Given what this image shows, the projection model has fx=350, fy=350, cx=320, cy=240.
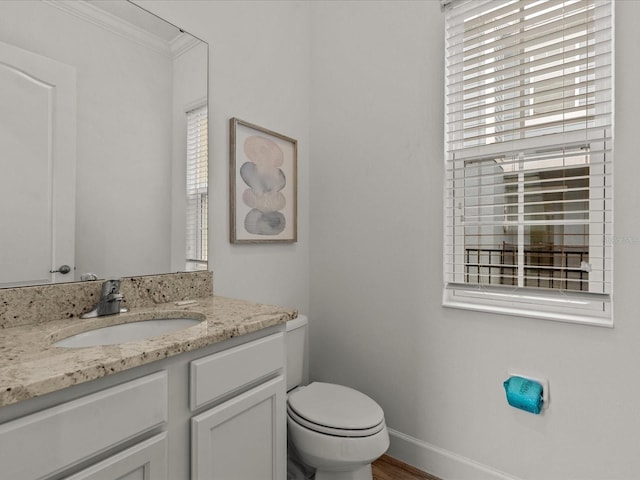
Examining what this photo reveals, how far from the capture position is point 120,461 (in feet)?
2.54

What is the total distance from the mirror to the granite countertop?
0.20 m

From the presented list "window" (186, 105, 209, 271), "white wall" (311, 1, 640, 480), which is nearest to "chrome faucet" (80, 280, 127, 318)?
"window" (186, 105, 209, 271)

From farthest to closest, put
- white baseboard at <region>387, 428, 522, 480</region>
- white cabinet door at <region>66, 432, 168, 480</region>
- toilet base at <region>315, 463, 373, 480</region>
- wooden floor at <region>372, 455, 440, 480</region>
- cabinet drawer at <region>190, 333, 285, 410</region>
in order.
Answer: wooden floor at <region>372, 455, 440, 480</region> → white baseboard at <region>387, 428, 522, 480</region> → toilet base at <region>315, 463, 373, 480</region> → cabinet drawer at <region>190, 333, 285, 410</region> → white cabinet door at <region>66, 432, 168, 480</region>

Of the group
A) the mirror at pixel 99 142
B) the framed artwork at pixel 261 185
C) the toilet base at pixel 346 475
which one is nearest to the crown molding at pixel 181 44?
the mirror at pixel 99 142

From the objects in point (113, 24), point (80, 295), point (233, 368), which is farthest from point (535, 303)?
point (113, 24)

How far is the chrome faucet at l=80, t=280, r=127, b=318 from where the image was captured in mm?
1164

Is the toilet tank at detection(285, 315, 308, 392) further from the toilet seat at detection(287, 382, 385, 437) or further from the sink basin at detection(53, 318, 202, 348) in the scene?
the sink basin at detection(53, 318, 202, 348)

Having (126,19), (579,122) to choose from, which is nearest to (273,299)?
(126,19)

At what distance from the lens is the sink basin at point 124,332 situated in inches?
41.3

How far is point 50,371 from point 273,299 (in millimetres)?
1282

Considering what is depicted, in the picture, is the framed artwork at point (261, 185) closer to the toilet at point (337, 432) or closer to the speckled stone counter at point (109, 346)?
the speckled stone counter at point (109, 346)

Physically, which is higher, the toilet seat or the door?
the door

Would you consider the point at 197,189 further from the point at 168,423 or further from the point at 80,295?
the point at 168,423

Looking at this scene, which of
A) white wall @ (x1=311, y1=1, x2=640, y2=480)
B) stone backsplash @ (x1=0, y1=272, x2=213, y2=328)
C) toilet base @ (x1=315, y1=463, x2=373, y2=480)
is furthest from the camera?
toilet base @ (x1=315, y1=463, x2=373, y2=480)
